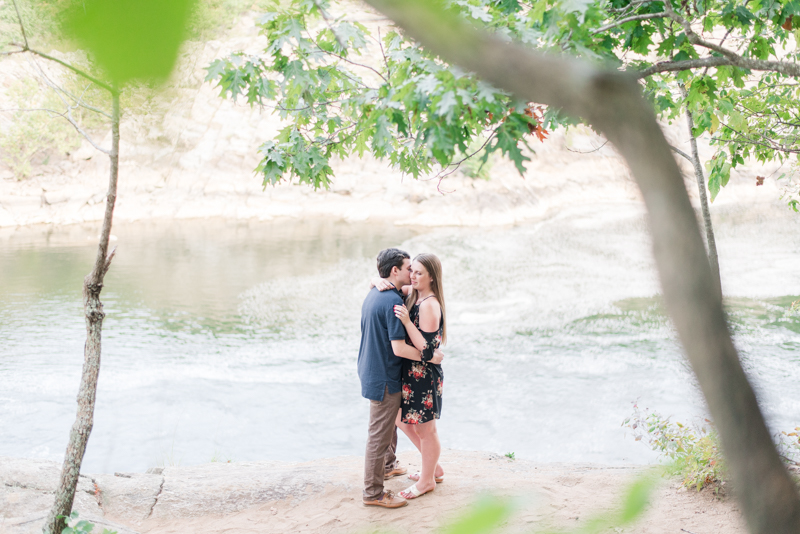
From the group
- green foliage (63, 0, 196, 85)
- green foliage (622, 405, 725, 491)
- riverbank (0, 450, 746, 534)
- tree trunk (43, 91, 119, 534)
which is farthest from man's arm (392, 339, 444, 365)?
green foliage (63, 0, 196, 85)

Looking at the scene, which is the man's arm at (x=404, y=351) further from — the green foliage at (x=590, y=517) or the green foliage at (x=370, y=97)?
the green foliage at (x=590, y=517)

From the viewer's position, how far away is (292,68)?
2498mm

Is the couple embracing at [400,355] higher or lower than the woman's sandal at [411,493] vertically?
higher

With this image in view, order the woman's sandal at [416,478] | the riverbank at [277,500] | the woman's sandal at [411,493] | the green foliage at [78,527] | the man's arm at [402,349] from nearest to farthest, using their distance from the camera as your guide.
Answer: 1. the green foliage at [78,527]
2. the man's arm at [402,349]
3. the riverbank at [277,500]
4. the woman's sandal at [411,493]
5. the woman's sandal at [416,478]

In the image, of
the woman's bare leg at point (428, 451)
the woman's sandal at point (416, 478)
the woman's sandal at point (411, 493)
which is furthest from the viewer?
the woman's sandal at point (416, 478)

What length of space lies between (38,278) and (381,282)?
540 inches

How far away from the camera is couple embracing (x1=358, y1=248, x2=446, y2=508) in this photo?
3.01m

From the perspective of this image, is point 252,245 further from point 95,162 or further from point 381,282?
point 381,282

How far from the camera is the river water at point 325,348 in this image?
654cm

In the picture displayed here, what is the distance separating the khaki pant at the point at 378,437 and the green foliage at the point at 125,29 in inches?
111

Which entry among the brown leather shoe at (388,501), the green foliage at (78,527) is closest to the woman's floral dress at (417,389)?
the brown leather shoe at (388,501)

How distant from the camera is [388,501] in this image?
10.6 feet

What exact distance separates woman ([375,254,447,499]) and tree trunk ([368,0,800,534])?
7.76 ft

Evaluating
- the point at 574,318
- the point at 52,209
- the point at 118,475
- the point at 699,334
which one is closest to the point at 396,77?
the point at 699,334
